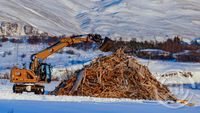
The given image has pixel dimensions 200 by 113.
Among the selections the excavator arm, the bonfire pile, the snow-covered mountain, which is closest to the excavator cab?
the excavator arm

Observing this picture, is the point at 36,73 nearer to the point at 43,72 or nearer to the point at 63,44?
the point at 43,72

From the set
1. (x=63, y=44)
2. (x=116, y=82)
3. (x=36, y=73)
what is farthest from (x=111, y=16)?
(x=36, y=73)

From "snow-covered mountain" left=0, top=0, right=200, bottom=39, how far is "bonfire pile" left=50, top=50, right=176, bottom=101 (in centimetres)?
1741

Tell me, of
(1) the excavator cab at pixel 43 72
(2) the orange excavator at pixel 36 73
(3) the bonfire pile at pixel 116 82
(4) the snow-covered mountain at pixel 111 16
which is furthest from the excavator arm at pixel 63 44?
(4) the snow-covered mountain at pixel 111 16

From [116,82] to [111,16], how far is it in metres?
27.5

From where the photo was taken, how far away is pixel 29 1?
36.1 metres

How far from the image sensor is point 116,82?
34.4ft

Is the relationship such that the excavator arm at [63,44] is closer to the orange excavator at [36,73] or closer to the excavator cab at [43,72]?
the orange excavator at [36,73]

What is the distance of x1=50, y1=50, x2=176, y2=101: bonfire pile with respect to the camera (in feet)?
33.9

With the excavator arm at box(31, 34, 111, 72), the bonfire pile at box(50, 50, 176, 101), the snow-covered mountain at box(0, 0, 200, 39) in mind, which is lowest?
the bonfire pile at box(50, 50, 176, 101)

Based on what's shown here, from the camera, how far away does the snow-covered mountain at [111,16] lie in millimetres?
30812

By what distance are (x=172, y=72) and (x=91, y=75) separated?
461 cm

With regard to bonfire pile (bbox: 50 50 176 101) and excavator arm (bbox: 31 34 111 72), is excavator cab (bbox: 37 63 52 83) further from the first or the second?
bonfire pile (bbox: 50 50 176 101)

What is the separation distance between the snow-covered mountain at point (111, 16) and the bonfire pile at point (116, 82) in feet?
57.1
